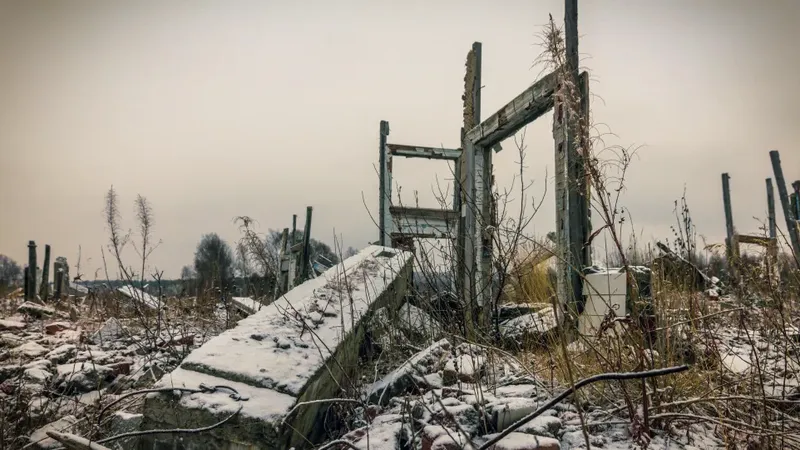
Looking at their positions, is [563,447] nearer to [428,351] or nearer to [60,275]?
[428,351]

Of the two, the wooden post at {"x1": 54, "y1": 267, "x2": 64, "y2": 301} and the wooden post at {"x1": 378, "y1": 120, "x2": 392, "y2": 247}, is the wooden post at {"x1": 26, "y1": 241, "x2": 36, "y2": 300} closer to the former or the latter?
the wooden post at {"x1": 54, "y1": 267, "x2": 64, "y2": 301}

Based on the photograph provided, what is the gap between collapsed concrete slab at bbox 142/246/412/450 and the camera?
2.09 meters

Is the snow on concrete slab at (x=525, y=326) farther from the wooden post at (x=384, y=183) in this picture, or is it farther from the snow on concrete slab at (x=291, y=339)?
the wooden post at (x=384, y=183)

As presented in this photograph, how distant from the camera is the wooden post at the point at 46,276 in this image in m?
14.2

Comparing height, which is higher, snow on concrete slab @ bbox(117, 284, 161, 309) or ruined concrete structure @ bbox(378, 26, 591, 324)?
ruined concrete structure @ bbox(378, 26, 591, 324)

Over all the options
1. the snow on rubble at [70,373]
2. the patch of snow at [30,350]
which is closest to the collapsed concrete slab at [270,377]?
the snow on rubble at [70,373]

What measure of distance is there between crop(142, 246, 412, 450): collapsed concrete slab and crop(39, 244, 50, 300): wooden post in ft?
46.7

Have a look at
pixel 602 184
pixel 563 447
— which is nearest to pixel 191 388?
pixel 563 447

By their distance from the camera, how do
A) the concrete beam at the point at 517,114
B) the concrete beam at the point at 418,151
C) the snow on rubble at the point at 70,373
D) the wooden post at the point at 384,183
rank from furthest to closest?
the concrete beam at the point at 418,151, the wooden post at the point at 384,183, the concrete beam at the point at 517,114, the snow on rubble at the point at 70,373

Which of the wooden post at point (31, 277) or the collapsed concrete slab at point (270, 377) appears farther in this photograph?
the wooden post at point (31, 277)

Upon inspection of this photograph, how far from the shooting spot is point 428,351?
103 inches

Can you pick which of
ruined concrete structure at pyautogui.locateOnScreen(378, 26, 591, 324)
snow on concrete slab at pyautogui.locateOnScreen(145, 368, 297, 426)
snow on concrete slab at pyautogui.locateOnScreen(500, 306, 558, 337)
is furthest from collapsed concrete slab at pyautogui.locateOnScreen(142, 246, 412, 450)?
snow on concrete slab at pyautogui.locateOnScreen(500, 306, 558, 337)

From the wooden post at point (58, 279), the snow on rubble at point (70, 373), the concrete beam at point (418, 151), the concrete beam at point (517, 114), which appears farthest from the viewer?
the wooden post at point (58, 279)

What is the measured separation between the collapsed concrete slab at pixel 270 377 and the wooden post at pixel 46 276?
14.2 meters
